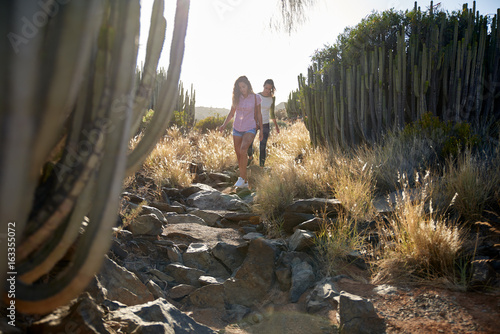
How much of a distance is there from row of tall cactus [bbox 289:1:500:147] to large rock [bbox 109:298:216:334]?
230 inches

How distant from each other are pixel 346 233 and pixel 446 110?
415 cm

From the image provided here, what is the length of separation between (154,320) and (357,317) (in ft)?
4.45

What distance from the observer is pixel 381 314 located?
9.05ft

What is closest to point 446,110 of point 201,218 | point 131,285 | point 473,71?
point 473,71

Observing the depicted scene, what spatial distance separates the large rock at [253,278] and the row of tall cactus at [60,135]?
2.00 m

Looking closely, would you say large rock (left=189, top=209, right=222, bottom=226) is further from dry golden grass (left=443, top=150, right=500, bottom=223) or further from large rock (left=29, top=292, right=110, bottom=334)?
large rock (left=29, top=292, right=110, bottom=334)

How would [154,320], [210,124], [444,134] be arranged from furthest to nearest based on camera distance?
[210,124]
[444,134]
[154,320]

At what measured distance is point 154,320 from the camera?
2.23m

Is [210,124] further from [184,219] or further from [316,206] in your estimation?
[316,206]

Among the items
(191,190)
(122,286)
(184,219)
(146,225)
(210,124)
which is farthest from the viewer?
(210,124)

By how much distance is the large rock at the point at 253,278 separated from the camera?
3.55m

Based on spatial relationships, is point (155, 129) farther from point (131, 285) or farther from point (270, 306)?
point (270, 306)

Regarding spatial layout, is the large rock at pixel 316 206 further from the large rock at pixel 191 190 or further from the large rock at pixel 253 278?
the large rock at pixel 191 190

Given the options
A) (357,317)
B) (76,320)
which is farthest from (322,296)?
(76,320)
